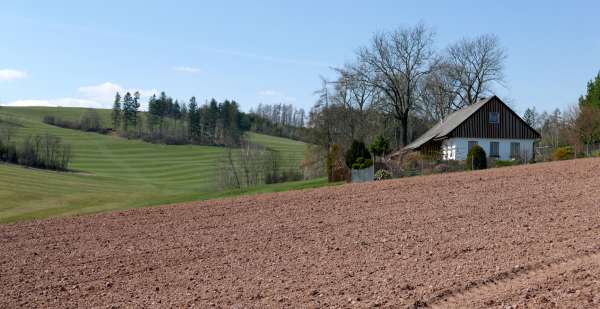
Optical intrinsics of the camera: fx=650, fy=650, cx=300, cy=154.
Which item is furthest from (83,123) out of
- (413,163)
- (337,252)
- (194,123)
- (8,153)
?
(337,252)

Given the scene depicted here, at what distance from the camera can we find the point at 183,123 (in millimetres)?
134375

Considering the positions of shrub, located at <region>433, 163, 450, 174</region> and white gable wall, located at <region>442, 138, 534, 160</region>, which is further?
white gable wall, located at <region>442, 138, 534, 160</region>

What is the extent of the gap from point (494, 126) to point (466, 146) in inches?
120

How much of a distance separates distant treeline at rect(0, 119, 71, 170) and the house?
2077 inches

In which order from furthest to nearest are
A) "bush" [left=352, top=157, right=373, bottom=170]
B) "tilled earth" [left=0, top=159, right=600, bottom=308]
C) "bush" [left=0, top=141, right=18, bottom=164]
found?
"bush" [left=0, top=141, right=18, bottom=164], "bush" [left=352, top=157, right=373, bottom=170], "tilled earth" [left=0, top=159, right=600, bottom=308]

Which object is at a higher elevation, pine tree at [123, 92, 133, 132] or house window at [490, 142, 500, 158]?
pine tree at [123, 92, 133, 132]

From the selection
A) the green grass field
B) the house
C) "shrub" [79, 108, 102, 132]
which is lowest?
the green grass field

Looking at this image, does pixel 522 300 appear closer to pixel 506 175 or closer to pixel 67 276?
pixel 67 276

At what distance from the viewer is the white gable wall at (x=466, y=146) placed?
48.9m

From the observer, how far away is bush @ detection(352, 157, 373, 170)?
35438 millimetres

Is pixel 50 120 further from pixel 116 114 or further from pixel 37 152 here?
pixel 37 152

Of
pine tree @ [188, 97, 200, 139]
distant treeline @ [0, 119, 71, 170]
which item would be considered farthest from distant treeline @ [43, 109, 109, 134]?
distant treeline @ [0, 119, 71, 170]

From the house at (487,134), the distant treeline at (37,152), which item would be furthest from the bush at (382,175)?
the distant treeline at (37,152)

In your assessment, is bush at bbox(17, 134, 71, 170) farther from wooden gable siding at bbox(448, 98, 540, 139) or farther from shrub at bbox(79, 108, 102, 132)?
wooden gable siding at bbox(448, 98, 540, 139)
